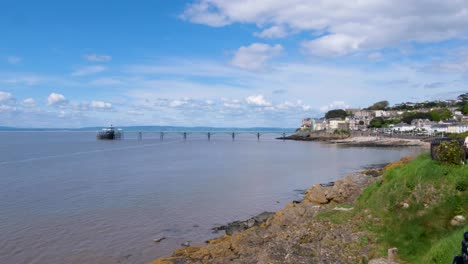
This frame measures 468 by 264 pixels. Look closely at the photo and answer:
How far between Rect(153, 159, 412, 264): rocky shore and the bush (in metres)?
3.19

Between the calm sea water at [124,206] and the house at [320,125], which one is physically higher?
the house at [320,125]

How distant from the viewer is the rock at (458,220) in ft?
34.2

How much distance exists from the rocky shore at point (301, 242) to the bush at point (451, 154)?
319cm

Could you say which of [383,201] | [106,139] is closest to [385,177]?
[383,201]

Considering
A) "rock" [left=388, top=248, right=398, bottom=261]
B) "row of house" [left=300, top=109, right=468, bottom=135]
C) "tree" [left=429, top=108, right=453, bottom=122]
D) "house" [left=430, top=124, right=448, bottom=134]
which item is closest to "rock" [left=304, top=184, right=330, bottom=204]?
"rock" [left=388, top=248, right=398, bottom=261]

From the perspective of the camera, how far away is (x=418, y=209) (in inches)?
472

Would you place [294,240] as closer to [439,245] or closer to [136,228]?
[439,245]

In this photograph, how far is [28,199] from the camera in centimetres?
2770

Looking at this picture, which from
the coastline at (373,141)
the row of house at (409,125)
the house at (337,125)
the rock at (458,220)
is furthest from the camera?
the house at (337,125)

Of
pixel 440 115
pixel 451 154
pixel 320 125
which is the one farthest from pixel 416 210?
pixel 320 125

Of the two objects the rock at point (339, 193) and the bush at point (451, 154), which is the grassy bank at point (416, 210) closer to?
the bush at point (451, 154)

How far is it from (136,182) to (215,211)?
14.6 meters

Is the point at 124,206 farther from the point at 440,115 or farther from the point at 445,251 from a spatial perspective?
the point at 440,115

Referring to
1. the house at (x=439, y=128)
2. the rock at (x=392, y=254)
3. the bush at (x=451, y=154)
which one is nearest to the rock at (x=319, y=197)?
the bush at (x=451, y=154)
